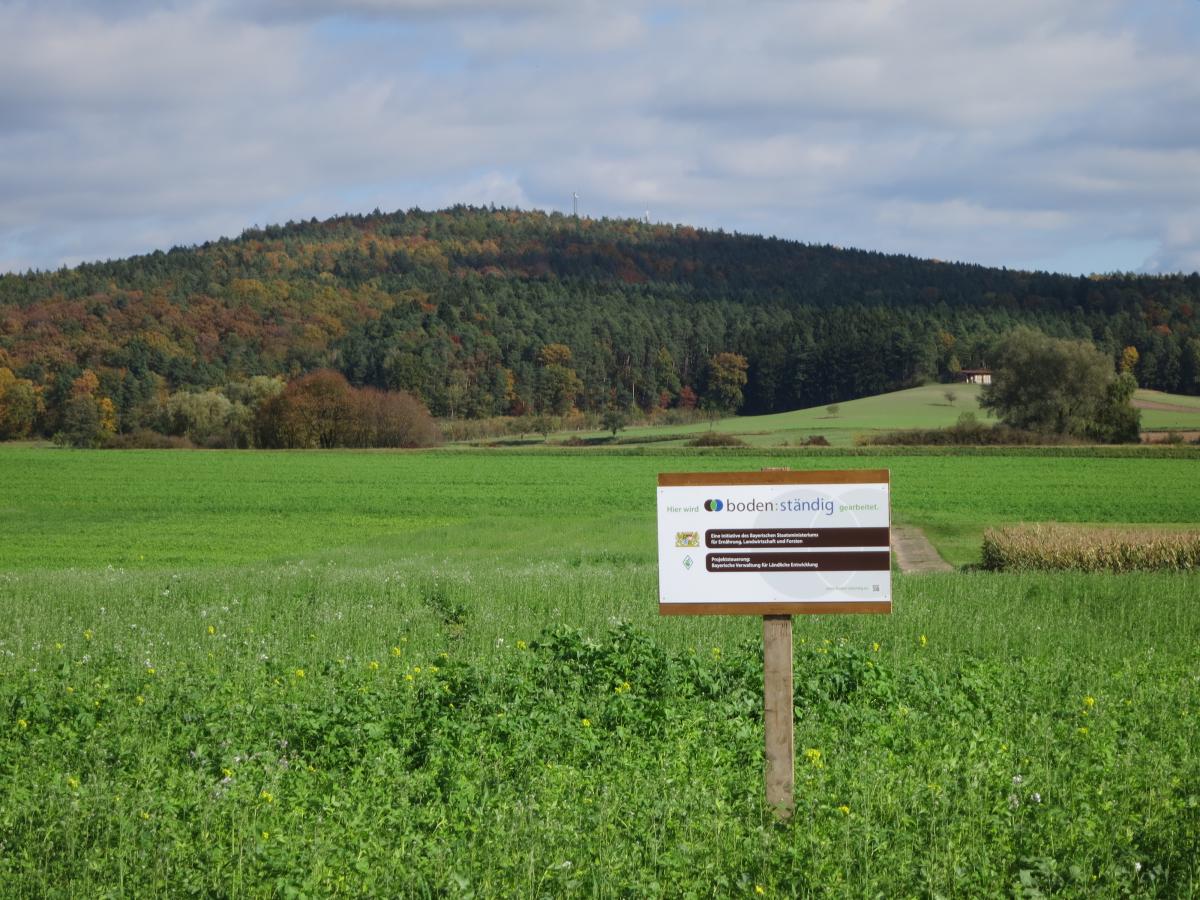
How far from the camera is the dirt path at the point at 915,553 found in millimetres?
25453

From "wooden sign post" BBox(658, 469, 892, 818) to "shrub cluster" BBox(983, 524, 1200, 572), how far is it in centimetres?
1705

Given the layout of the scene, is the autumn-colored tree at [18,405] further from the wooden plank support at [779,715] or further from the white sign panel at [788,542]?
the wooden plank support at [779,715]

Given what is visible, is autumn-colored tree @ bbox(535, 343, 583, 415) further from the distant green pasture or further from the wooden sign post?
the wooden sign post

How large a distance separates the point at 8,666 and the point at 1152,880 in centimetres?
936

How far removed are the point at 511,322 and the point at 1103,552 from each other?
374 feet

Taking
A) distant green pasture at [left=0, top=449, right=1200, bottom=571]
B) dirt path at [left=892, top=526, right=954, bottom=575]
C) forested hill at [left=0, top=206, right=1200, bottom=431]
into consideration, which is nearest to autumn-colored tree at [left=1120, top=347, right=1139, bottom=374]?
forested hill at [left=0, top=206, right=1200, bottom=431]

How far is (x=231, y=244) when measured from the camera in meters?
154

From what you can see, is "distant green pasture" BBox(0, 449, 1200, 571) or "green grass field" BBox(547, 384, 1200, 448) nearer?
"distant green pasture" BBox(0, 449, 1200, 571)

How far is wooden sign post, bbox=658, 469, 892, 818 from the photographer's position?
20.9 ft

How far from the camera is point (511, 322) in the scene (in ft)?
438

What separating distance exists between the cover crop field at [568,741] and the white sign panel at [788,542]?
113 centimetres

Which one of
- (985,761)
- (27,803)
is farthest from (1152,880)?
(27,803)

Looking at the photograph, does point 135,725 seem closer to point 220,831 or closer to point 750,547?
point 220,831

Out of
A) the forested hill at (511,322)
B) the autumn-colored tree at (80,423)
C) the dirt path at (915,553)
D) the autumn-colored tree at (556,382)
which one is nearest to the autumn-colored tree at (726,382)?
the forested hill at (511,322)
